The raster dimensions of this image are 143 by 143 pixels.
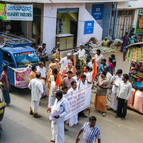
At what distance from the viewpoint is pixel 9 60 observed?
360 inches

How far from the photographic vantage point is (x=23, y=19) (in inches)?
469

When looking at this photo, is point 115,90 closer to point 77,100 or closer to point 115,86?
point 115,86

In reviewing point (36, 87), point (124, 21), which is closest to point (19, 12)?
point (36, 87)

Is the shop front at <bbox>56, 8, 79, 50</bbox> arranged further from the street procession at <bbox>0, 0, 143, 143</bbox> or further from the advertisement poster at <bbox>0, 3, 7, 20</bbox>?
the advertisement poster at <bbox>0, 3, 7, 20</bbox>

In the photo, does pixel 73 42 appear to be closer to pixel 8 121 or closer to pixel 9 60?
pixel 9 60

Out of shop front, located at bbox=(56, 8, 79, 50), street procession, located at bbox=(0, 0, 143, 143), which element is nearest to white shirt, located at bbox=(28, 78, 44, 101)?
street procession, located at bbox=(0, 0, 143, 143)

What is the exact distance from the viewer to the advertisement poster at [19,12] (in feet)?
38.2

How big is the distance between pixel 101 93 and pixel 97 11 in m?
11.5

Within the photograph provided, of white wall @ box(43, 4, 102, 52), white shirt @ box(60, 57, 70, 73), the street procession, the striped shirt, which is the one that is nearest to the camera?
the striped shirt

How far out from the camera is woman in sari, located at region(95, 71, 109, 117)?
744 centimetres

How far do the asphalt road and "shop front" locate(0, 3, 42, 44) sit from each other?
527cm

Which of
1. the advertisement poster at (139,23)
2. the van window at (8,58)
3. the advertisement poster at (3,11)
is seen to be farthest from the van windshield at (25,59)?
the advertisement poster at (139,23)

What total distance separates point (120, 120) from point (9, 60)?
4.73 m

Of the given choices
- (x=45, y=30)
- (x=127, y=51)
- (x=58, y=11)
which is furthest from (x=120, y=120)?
(x=58, y=11)
